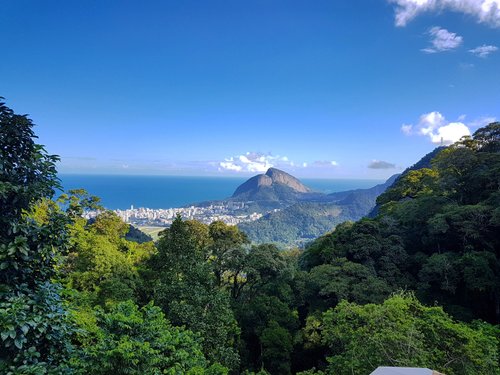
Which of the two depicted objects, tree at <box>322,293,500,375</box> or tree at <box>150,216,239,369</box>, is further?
tree at <box>150,216,239,369</box>

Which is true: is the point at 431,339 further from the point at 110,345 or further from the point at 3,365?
the point at 3,365

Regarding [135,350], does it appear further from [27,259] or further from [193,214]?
[193,214]

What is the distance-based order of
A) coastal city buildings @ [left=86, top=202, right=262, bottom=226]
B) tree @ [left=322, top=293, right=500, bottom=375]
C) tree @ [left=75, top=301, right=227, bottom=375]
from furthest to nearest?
coastal city buildings @ [left=86, top=202, right=262, bottom=226] → tree @ [left=322, top=293, right=500, bottom=375] → tree @ [left=75, top=301, right=227, bottom=375]

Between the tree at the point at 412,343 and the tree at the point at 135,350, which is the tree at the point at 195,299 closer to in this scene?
the tree at the point at 135,350

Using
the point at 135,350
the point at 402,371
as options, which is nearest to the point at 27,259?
the point at 135,350

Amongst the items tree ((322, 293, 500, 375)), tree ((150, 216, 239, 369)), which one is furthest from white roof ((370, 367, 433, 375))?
tree ((150, 216, 239, 369))

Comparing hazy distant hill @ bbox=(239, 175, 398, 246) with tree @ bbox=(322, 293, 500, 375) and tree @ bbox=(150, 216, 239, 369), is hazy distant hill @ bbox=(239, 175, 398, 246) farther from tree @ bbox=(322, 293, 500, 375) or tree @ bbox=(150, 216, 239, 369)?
tree @ bbox=(322, 293, 500, 375)

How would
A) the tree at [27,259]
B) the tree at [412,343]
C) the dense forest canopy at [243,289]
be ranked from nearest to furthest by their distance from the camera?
the tree at [27,259]
the dense forest canopy at [243,289]
the tree at [412,343]

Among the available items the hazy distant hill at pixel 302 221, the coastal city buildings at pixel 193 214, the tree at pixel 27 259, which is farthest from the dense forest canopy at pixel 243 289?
the hazy distant hill at pixel 302 221
